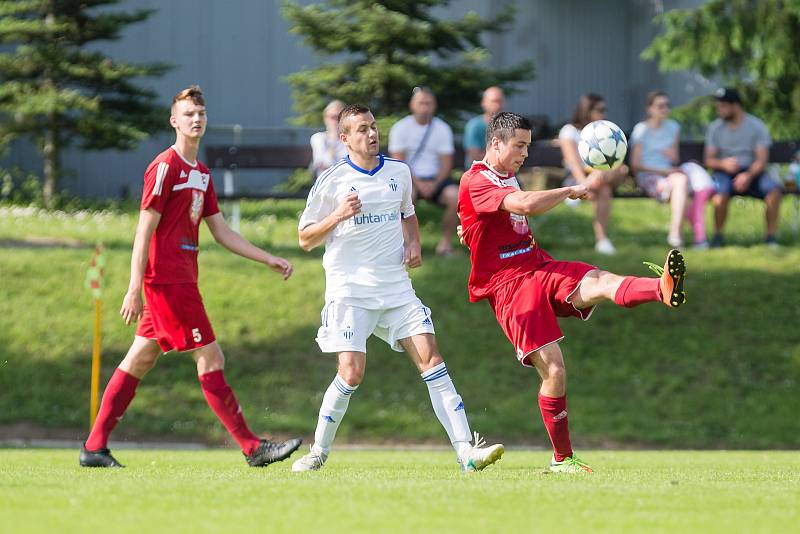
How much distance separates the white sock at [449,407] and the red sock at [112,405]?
2172 millimetres

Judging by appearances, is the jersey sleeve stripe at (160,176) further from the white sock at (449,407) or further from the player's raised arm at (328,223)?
the white sock at (449,407)

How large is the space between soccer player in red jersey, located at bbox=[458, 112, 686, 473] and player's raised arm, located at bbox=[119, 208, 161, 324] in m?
1.99

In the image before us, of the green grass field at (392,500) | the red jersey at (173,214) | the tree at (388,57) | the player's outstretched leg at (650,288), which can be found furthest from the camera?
the tree at (388,57)

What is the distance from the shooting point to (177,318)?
888 centimetres

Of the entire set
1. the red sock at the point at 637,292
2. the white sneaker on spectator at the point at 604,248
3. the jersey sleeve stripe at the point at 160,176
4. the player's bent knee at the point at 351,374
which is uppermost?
the jersey sleeve stripe at the point at 160,176

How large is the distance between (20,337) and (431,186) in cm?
500

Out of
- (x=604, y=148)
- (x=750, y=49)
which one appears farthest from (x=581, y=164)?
(x=604, y=148)

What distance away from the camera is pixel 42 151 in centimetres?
2380

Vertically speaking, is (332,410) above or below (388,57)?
below

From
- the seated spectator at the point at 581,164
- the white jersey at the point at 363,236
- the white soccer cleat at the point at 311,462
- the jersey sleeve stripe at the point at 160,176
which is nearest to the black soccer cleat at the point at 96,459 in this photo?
the white soccer cleat at the point at 311,462

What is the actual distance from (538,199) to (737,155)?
955 cm

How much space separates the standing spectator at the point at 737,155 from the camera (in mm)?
16828

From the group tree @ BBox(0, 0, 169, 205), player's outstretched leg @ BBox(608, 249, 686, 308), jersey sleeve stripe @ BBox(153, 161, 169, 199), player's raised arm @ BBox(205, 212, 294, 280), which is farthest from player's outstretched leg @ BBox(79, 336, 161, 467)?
tree @ BBox(0, 0, 169, 205)

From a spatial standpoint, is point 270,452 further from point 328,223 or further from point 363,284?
point 328,223
